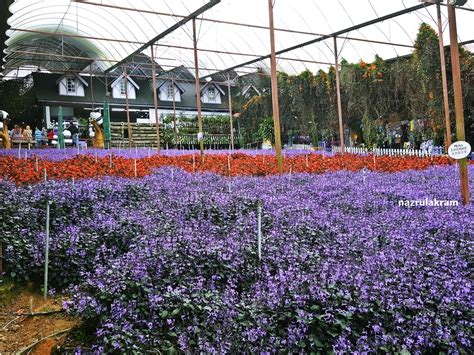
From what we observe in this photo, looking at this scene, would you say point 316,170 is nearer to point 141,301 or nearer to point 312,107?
point 141,301

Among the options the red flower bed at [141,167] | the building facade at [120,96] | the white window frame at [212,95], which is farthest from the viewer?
the white window frame at [212,95]

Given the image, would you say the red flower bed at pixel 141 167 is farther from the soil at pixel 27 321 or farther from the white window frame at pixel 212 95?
the white window frame at pixel 212 95

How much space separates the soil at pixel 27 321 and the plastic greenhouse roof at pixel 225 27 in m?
12.7

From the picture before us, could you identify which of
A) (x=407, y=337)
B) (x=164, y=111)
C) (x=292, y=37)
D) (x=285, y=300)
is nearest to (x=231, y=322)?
(x=285, y=300)

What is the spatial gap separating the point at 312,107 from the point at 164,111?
17.1m

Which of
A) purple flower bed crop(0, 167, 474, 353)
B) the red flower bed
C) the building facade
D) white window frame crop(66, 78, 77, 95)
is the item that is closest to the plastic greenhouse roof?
the building facade

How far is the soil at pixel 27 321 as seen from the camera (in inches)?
142

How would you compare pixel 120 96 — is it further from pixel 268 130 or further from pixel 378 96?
pixel 378 96

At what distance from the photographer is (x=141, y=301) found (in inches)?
129

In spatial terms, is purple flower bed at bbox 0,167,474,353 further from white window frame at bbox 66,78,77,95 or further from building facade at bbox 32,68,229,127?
white window frame at bbox 66,78,77,95

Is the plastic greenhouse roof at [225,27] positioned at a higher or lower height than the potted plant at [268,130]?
higher

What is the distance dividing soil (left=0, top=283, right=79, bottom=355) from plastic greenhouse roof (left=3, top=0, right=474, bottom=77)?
41.5 ft

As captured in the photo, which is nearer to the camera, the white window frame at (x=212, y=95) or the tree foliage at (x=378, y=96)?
the tree foliage at (x=378, y=96)

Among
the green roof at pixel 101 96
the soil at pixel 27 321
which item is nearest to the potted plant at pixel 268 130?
the green roof at pixel 101 96
